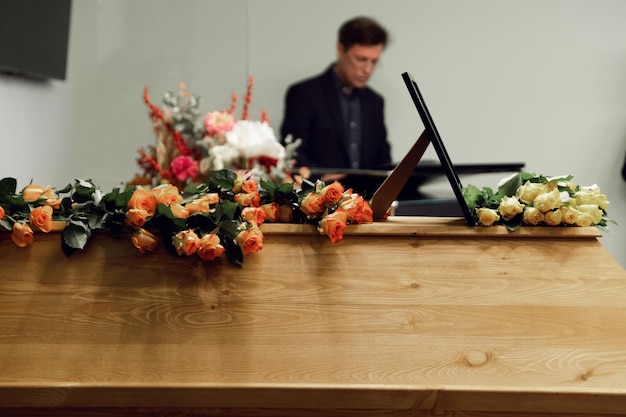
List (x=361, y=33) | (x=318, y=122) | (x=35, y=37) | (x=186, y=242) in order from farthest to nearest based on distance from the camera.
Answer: (x=318, y=122) → (x=361, y=33) → (x=35, y=37) → (x=186, y=242)

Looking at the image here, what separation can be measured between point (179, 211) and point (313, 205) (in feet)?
0.86

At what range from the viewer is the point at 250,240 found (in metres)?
1.34

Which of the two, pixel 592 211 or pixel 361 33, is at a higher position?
pixel 361 33

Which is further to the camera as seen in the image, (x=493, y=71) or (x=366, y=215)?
(x=493, y=71)

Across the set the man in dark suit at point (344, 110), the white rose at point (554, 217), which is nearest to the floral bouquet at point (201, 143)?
the white rose at point (554, 217)

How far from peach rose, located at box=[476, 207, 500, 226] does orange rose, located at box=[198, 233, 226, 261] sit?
1.69ft

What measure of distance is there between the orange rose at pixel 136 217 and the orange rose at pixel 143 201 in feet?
0.07

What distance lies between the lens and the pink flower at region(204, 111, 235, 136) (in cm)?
222

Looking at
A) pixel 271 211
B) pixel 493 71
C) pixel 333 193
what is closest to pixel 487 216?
pixel 333 193

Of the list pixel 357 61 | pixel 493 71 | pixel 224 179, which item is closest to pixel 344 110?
pixel 357 61

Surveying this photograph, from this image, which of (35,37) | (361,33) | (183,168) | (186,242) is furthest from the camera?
(361,33)

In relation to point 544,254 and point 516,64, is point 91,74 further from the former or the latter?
point 516,64

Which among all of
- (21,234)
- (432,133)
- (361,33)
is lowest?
(21,234)

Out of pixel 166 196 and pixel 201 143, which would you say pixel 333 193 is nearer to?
pixel 166 196
